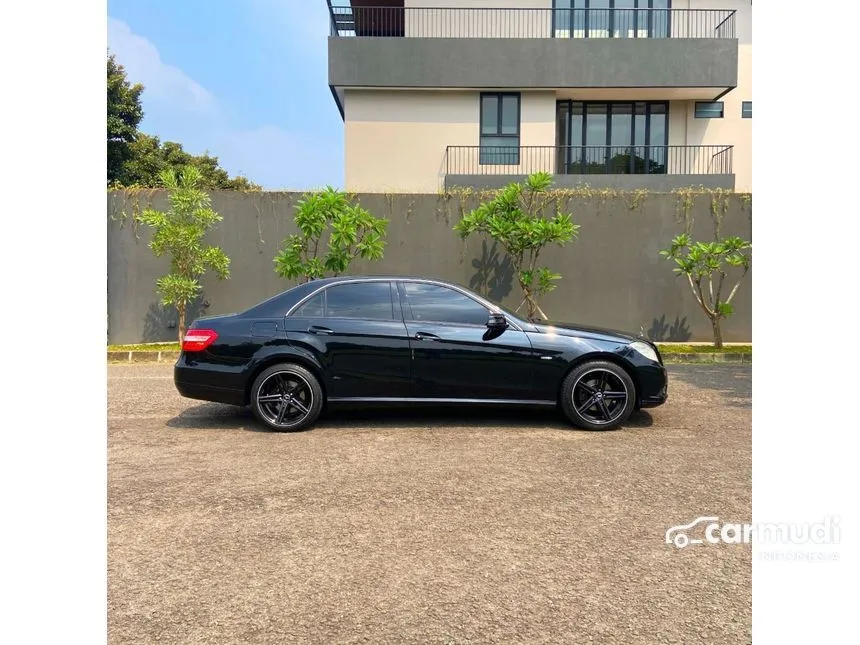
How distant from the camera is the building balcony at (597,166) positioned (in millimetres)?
18609

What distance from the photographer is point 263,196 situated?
480 inches

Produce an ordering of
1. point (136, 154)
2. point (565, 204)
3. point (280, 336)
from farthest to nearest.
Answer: point (136, 154) → point (565, 204) → point (280, 336)

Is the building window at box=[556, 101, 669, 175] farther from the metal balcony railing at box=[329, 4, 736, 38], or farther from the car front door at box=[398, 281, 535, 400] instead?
the car front door at box=[398, 281, 535, 400]

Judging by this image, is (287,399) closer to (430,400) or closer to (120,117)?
(430,400)

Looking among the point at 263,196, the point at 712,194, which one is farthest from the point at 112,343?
the point at 712,194

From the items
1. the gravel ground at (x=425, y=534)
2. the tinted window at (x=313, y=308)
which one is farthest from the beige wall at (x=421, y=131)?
the gravel ground at (x=425, y=534)

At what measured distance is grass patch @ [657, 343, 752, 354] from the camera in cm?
1098

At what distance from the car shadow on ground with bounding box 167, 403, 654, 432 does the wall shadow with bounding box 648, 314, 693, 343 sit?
574 cm

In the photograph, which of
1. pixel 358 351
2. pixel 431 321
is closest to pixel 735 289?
pixel 431 321

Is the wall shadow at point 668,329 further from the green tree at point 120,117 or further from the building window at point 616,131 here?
the green tree at point 120,117

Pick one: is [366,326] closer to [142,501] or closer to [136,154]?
[142,501]

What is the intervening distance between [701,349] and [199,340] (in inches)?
344

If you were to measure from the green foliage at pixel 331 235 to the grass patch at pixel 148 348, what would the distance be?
7.79ft
